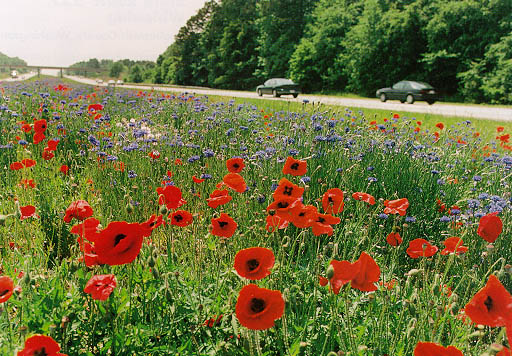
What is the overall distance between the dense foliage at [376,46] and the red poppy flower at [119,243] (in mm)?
23286

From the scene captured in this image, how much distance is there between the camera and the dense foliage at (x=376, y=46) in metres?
22.3

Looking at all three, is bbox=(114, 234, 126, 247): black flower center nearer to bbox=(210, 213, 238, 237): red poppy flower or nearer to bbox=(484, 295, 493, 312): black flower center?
bbox=(210, 213, 238, 237): red poppy flower

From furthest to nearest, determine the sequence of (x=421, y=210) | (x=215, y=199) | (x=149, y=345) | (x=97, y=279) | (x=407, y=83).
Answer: (x=407, y=83), (x=421, y=210), (x=215, y=199), (x=149, y=345), (x=97, y=279)

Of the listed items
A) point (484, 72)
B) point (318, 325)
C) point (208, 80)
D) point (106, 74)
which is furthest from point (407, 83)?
point (106, 74)

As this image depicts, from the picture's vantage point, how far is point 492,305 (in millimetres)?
1040

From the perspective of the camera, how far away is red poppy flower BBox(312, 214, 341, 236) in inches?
61.3

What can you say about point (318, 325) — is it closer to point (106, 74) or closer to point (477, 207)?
point (477, 207)

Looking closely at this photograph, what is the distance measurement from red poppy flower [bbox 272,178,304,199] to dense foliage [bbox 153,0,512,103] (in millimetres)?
22592

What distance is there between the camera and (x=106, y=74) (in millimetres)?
86375

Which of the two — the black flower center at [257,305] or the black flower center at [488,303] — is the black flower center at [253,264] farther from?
the black flower center at [488,303]

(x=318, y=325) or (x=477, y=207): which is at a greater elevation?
(x=477, y=207)

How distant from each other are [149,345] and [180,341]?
178 millimetres

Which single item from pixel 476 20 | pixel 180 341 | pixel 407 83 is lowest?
pixel 180 341

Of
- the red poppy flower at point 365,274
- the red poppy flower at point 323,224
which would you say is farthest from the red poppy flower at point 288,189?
the red poppy flower at point 365,274
